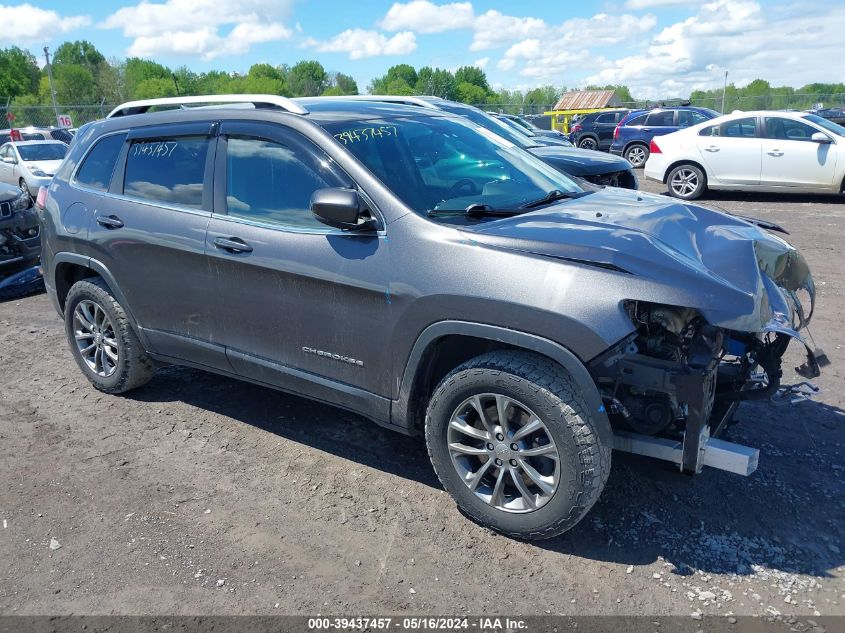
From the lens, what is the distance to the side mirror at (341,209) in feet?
11.0

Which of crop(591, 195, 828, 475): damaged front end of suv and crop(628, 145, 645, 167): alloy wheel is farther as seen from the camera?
crop(628, 145, 645, 167): alloy wheel

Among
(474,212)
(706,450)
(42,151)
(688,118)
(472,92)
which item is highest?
(472,92)

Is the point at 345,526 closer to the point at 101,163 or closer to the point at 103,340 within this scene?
the point at 103,340

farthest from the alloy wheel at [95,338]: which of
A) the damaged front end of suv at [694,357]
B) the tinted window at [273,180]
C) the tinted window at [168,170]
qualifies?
the damaged front end of suv at [694,357]

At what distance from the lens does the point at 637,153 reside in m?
21.1

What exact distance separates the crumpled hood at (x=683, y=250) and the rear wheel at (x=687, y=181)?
10.4 m

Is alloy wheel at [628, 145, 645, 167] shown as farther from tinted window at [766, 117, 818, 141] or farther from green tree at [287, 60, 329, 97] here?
green tree at [287, 60, 329, 97]

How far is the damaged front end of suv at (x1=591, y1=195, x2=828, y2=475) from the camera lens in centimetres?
291

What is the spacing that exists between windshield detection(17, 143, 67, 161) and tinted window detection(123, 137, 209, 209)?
611 inches

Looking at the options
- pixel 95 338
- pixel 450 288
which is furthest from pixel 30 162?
pixel 450 288

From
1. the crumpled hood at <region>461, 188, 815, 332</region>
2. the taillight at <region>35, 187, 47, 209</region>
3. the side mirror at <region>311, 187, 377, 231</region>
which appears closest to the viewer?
the crumpled hood at <region>461, 188, 815, 332</region>

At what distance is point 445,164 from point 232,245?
4.10ft

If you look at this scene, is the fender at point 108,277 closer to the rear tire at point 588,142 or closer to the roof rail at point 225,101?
the roof rail at point 225,101

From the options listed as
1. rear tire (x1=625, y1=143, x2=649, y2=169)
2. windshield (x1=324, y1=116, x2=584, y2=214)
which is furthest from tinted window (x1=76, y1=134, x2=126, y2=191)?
rear tire (x1=625, y1=143, x2=649, y2=169)
